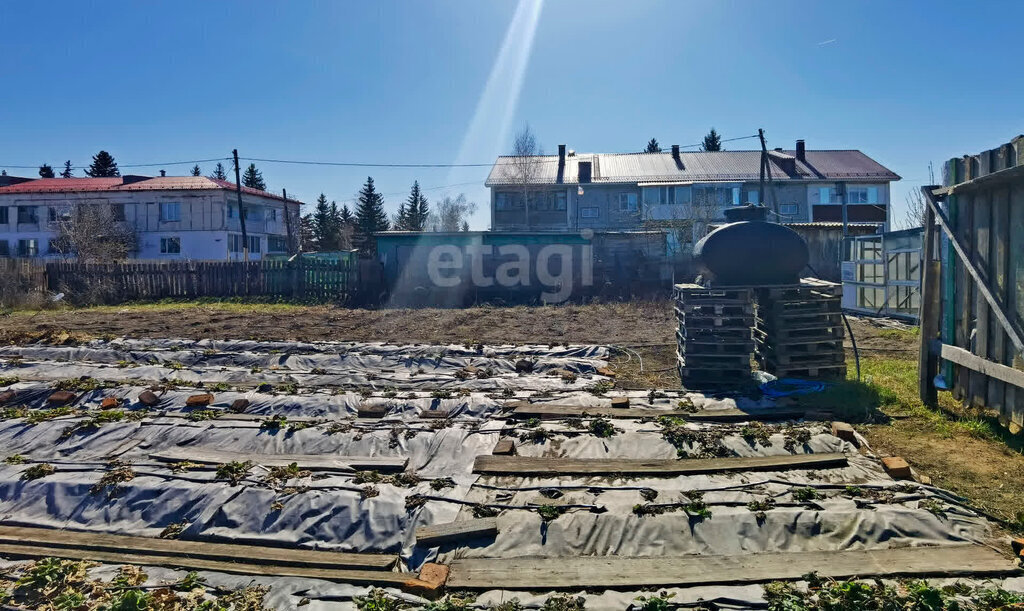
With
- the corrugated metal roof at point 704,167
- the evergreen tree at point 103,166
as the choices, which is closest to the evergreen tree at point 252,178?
the evergreen tree at point 103,166

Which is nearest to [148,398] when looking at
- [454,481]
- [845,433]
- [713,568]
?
[454,481]

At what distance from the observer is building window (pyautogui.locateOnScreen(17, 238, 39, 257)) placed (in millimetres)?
38406

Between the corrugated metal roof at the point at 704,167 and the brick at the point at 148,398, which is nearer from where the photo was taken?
the brick at the point at 148,398

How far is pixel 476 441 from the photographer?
5512 mm

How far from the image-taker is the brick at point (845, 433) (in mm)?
5278

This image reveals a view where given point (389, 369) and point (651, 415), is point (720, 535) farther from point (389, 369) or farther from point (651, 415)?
point (389, 369)

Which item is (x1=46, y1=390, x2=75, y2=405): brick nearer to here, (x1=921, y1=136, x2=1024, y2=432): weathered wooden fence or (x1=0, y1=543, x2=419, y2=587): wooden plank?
(x1=0, y1=543, x2=419, y2=587): wooden plank

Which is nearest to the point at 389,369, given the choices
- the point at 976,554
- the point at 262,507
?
the point at 262,507

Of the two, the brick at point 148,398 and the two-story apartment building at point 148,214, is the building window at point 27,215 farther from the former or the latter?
the brick at point 148,398

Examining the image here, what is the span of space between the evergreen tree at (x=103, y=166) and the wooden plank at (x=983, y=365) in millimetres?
71767


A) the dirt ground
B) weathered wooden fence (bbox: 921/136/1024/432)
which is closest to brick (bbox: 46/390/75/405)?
the dirt ground

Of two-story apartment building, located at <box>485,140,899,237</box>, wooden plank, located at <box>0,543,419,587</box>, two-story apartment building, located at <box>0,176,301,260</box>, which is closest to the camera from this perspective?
wooden plank, located at <box>0,543,419,587</box>

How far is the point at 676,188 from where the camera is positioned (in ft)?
114

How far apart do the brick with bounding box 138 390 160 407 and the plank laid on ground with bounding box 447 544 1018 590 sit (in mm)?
5122
